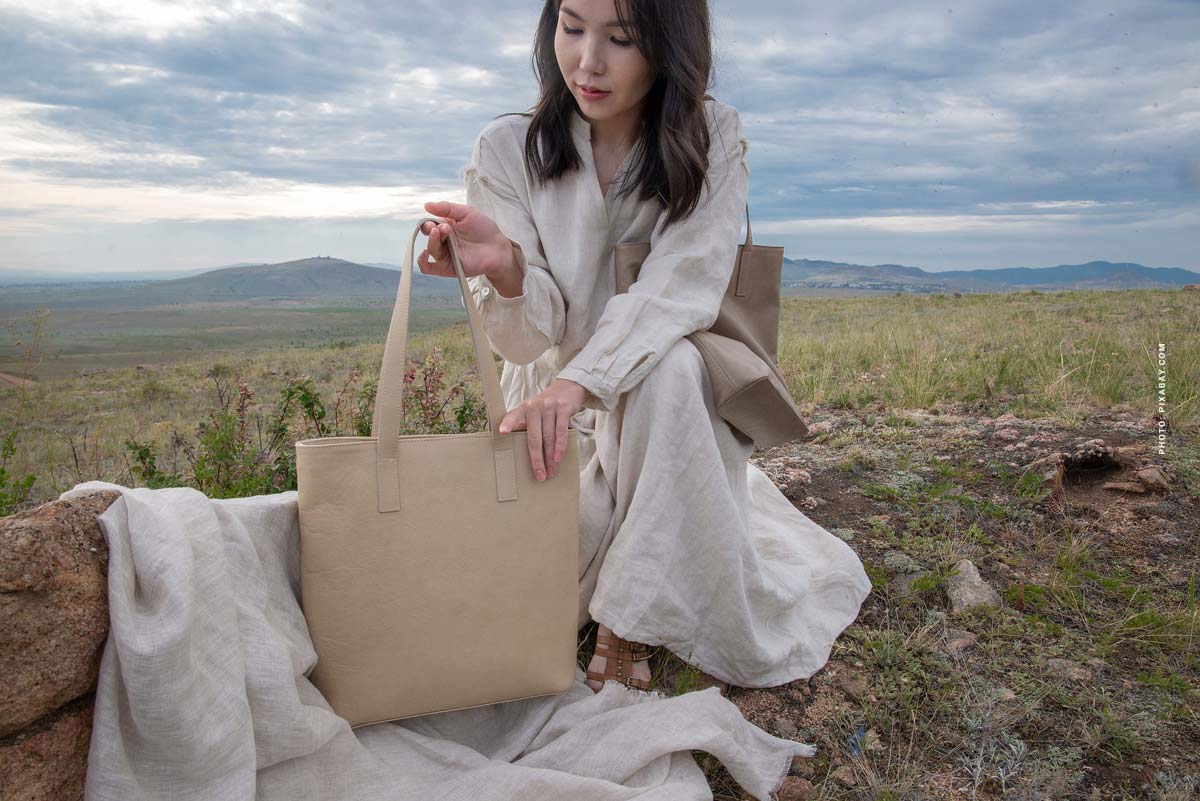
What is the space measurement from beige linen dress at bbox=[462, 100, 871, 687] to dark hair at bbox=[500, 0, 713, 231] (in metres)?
0.05

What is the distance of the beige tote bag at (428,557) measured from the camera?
1595mm

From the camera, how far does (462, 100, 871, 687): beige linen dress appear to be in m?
2.01

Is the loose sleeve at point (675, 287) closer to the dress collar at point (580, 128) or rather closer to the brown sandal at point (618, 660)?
the dress collar at point (580, 128)

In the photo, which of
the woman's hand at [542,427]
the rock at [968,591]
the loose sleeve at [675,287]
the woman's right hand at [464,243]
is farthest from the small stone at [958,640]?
the woman's right hand at [464,243]

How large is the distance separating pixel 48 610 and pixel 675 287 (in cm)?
158

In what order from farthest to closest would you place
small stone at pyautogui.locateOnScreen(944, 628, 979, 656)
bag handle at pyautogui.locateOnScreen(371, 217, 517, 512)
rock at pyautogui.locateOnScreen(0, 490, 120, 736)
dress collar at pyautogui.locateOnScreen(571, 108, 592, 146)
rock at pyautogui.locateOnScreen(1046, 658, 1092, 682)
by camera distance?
dress collar at pyautogui.locateOnScreen(571, 108, 592, 146), small stone at pyautogui.locateOnScreen(944, 628, 979, 656), rock at pyautogui.locateOnScreen(1046, 658, 1092, 682), bag handle at pyautogui.locateOnScreen(371, 217, 517, 512), rock at pyautogui.locateOnScreen(0, 490, 120, 736)

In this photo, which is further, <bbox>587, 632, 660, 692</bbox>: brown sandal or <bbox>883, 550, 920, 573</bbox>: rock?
<bbox>883, 550, 920, 573</bbox>: rock

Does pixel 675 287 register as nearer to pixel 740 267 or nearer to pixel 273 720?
pixel 740 267

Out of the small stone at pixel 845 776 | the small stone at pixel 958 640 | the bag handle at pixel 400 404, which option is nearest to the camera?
the bag handle at pixel 400 404

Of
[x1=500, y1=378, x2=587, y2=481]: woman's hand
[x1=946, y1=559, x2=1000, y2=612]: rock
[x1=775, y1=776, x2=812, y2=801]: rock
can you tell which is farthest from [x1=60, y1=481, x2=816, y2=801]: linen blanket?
[x1=946, y1=559, x2=1000, y2=612]: rock

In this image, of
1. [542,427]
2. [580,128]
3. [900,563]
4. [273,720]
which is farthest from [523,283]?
[900,563]

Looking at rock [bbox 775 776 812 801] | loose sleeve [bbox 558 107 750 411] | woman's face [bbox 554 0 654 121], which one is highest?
woman's face [bbox 554 0 654 121]

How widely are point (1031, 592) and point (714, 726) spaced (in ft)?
4.63

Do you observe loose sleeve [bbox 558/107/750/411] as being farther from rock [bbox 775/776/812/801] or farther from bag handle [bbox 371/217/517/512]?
rock [bbox 775/776/812/801]
